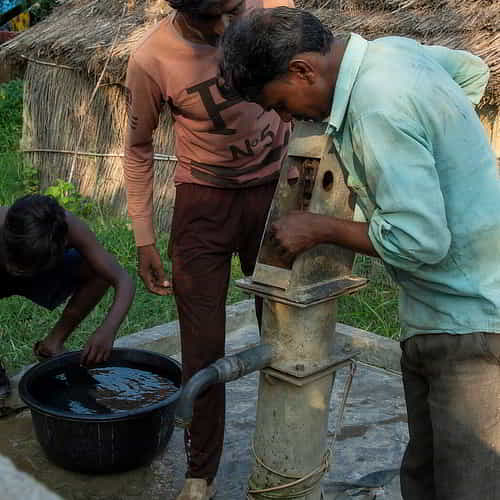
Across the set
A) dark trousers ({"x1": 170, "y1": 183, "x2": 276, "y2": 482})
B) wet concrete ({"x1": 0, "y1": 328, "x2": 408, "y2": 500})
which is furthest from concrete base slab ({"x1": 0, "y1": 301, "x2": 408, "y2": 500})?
dark trousers ({"x1": 170, "y1": 183, "x2": 276, "y2": 482})

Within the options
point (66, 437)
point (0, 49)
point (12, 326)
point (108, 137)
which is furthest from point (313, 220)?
point (0, 49)

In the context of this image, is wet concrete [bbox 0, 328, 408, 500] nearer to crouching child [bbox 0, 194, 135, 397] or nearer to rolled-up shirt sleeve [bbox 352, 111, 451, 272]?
crouching child [bbox 0, 194, 135, 397]

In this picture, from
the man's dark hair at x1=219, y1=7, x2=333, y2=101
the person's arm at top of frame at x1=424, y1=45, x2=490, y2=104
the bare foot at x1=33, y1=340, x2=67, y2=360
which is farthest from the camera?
the bare foot at x1=33, y1=340, x2=67, y2=360

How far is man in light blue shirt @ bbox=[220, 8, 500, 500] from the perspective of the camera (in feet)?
5.54

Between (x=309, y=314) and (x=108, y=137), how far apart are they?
5.88 m

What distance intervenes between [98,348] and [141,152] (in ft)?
3.00

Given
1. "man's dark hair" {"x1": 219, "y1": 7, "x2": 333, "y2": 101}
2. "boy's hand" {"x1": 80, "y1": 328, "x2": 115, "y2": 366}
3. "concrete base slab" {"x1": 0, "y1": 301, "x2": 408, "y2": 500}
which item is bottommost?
"concrete base slab" {"x1": 0, "y1": 301, "x2": 408, "y2": 500}

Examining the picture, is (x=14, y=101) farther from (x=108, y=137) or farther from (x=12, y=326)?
(x=12, y=326)

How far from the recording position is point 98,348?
125 inches

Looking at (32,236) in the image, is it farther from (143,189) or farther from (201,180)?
(201,180)

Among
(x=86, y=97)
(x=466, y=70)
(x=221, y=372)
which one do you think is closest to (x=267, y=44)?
(x=466, y=70)

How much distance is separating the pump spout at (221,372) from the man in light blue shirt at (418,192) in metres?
0.35

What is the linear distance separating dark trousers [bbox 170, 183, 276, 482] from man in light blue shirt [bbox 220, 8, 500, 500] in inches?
31.2

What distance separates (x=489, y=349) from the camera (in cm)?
189
